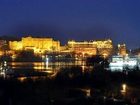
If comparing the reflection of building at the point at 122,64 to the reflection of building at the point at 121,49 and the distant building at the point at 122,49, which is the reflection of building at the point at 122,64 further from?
the reflection of building at the point at 121,49

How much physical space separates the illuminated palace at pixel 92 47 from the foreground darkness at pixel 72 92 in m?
40.2

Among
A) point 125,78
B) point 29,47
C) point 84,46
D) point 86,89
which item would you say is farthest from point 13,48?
point 86,89

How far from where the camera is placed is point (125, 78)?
85.5 ft

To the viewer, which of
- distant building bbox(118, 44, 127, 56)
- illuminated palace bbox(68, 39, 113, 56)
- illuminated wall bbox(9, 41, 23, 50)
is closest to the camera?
illuminated wall bbox(9, 41, 23, 50)

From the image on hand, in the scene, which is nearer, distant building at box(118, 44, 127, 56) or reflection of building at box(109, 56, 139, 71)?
reflection of building at box(109, 56, 139, 71)

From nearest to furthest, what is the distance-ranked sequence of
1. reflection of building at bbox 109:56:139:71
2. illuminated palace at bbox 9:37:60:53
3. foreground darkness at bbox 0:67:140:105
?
foreground darkness at bbox 0:67:140:105 < reflection of building at bbox 109:56:139:71 < illuminated palace at bbox 9:37:60:53

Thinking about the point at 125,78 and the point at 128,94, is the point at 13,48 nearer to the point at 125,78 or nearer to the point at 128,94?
the point at 125,78

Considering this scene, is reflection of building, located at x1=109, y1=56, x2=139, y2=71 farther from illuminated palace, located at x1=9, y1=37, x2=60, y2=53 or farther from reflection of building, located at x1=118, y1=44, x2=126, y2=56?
reflection of building, located at x1=118, y1=44, x2=126, y2=56

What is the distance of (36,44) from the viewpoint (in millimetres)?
68312

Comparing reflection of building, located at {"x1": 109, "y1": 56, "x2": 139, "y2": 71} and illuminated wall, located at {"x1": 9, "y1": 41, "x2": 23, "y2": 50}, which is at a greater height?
illuminated wall, located at {"x1": 9, "y1": 41, "x2": 23, "y2": 50}

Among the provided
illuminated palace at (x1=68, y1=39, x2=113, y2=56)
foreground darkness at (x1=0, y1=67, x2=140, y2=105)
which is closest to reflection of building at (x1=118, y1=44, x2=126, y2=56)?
illuminated palace at (x1=68, y1=39, x2=113, y2=56)

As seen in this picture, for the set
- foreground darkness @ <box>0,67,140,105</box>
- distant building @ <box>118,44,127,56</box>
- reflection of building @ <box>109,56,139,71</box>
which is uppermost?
distant building @ <box>118,44,127,56</box>

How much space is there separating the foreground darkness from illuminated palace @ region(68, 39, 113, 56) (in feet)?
132

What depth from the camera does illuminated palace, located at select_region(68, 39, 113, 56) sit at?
6620 cm
